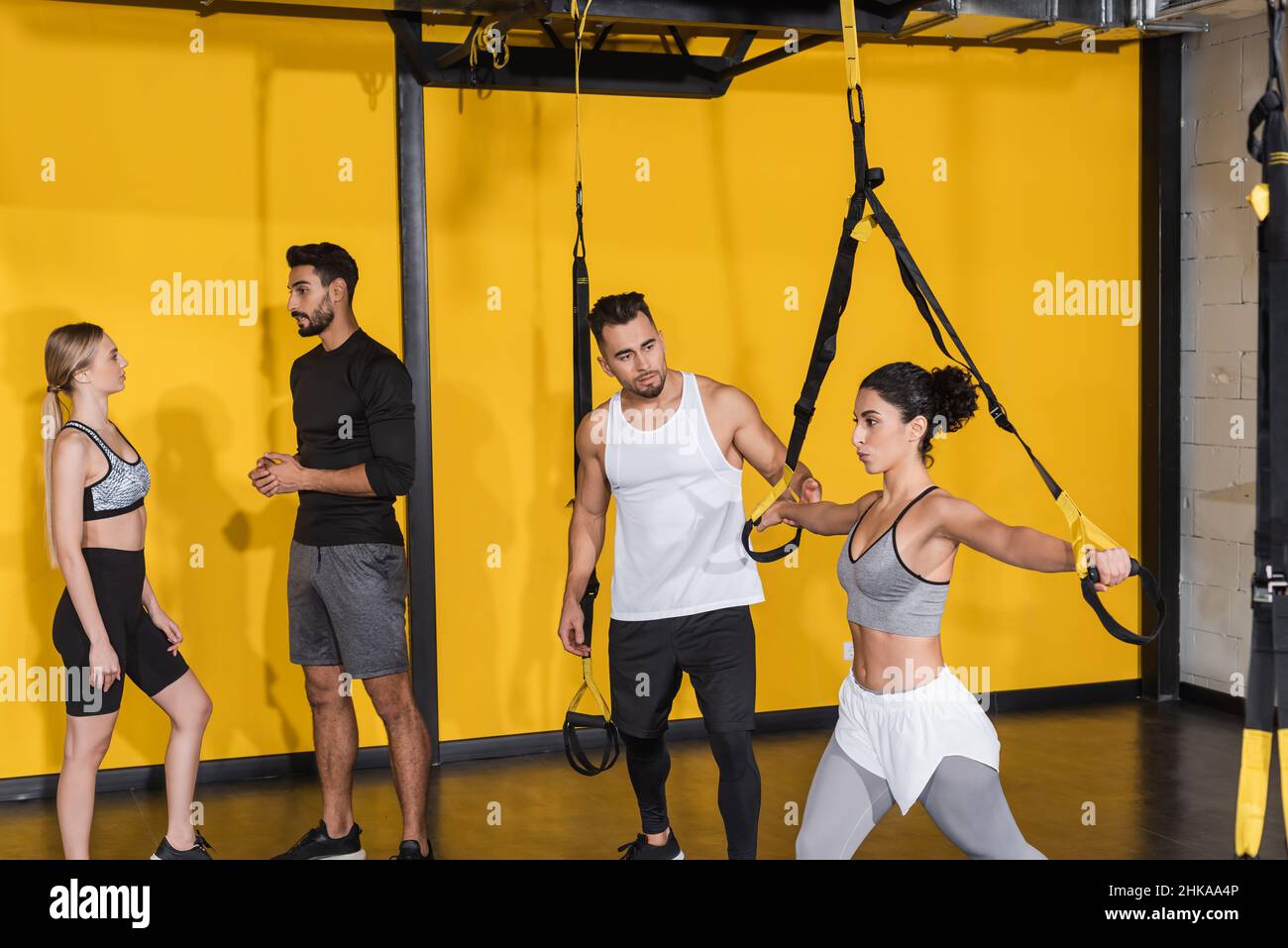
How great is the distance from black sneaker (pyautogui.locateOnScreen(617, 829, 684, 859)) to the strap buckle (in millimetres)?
2574

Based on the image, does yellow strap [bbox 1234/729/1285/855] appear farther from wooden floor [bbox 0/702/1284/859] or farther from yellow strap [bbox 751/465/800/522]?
wooden floor [bbox 0/702/1284/859]

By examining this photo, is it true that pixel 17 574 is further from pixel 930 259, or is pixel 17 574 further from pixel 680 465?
pixel 930 259

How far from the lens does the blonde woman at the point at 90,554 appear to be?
4098 millimetres

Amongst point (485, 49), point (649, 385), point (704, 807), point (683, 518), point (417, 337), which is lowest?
point (704, 807)

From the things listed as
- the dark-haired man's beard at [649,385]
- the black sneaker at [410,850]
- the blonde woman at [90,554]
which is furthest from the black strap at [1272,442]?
the blonde woman at [90,554]

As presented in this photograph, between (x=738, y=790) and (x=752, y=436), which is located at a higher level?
(x=752, y=436)

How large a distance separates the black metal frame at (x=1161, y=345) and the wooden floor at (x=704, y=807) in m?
0.70

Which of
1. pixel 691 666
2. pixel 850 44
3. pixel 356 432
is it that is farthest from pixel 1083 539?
pixel 356 432

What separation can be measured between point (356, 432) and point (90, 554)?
0.86 meters

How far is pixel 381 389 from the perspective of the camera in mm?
4426

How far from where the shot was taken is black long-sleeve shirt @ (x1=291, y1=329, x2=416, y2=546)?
Result: 443 cm

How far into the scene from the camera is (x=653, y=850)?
461cm

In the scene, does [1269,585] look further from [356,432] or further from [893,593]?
[356,432]
